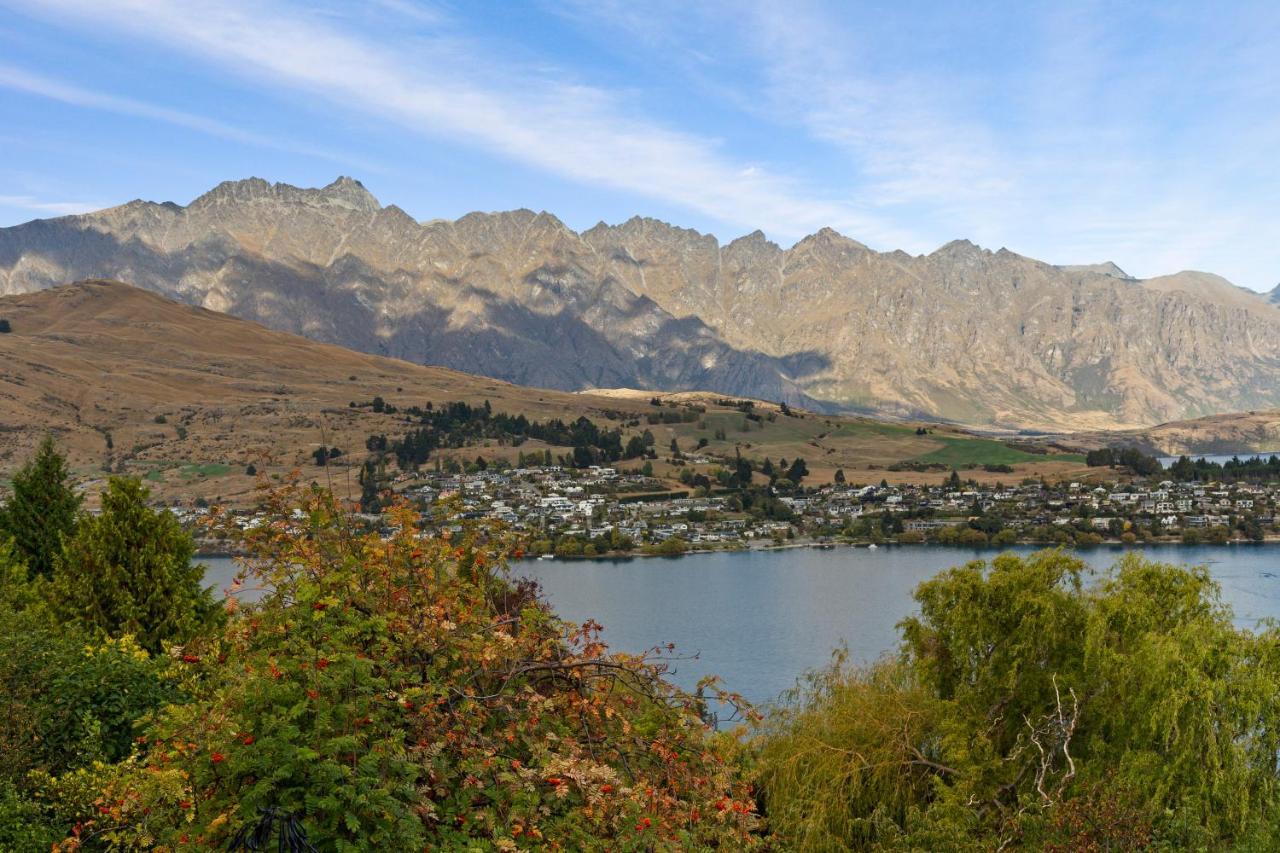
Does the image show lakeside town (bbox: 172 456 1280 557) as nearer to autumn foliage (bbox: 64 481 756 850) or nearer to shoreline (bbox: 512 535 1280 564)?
shoreline (bbox: 512 535 1280 564)

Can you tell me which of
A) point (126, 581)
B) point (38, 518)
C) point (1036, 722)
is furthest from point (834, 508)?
point (126, 581)

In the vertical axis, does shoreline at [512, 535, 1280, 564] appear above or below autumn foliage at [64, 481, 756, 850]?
below

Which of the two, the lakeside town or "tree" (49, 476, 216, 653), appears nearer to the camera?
"tree" (49, 476, 216, 653)

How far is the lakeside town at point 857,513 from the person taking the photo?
480 ft

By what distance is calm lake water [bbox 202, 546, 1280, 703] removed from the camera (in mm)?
75000

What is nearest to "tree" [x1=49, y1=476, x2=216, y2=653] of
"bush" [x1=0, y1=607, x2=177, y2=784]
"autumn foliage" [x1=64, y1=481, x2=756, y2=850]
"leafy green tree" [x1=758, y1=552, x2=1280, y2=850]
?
"bush" [x1=0, y1=607, x2=177, y2=784]

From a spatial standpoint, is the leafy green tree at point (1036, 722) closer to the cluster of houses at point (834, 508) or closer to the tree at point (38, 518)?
the tree at point (38, 518)

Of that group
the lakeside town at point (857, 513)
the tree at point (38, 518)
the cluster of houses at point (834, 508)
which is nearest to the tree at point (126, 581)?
the tree at point (38, 518)

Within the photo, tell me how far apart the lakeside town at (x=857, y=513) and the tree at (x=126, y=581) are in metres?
108

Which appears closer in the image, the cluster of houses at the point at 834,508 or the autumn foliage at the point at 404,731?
the autumn foliage at the point at 404,731

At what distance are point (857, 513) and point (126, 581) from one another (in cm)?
15642

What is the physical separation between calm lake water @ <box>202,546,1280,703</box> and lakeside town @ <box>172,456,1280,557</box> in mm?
6902

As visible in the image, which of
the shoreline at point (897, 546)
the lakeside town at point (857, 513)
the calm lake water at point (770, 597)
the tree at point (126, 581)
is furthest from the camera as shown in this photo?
the lakeside town at point (857, 513)

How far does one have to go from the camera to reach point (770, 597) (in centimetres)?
10194
